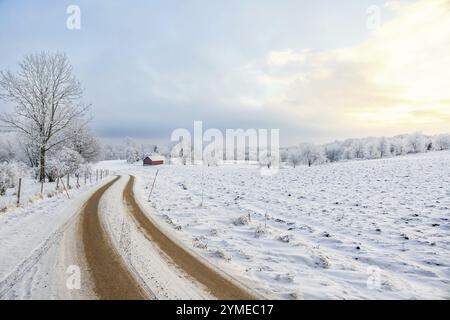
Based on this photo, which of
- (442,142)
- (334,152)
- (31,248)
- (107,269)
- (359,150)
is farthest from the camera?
(334,152)

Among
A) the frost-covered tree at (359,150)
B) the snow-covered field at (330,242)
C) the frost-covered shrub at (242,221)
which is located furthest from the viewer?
the frost-covered tree at (359,150)

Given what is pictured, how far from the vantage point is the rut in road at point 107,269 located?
550 centimetres

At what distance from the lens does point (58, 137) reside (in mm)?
33500

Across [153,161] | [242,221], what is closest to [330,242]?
[242,221]

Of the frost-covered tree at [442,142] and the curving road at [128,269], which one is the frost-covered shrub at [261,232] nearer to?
the curving road at [128,269]

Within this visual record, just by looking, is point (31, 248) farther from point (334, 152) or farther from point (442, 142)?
point (334, 152)

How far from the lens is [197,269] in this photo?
698cm

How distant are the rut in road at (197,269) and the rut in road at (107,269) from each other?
1367mm

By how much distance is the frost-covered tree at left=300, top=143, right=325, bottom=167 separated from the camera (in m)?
128

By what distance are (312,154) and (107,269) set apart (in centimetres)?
13209

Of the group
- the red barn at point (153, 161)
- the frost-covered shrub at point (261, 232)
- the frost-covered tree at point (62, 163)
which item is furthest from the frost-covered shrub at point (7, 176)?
the red barn at point (153, 161)

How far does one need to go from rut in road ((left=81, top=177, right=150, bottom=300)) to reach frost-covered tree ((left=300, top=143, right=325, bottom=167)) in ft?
408

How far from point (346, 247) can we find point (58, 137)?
3521cm
